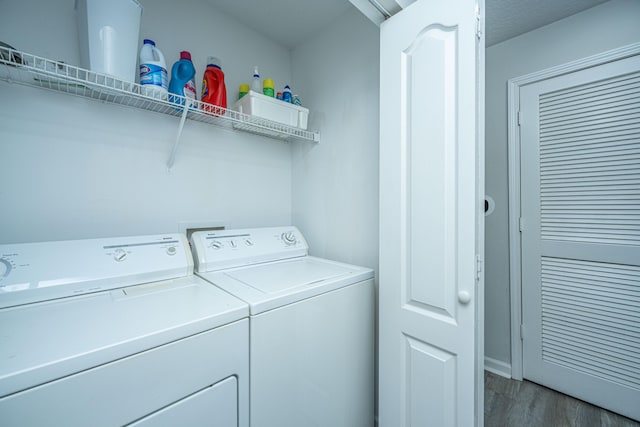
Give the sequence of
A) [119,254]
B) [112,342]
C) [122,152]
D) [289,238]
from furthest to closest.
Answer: [289,238] < [122,152] < [119,254] < [112,342]

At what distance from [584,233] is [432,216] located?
64.7 inches

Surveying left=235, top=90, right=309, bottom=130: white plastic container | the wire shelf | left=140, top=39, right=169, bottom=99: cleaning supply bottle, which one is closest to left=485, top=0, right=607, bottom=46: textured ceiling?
left=235, top=90, right=309, bottom=130: white plastic container

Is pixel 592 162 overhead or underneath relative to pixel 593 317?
overhead

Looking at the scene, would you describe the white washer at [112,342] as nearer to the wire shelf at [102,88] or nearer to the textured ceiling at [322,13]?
the wire shelf at [102,88]

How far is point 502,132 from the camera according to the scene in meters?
2.22

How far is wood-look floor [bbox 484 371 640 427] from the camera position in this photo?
169cm

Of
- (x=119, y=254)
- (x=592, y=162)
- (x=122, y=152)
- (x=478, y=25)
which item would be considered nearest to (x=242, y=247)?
(x=119, y=254)

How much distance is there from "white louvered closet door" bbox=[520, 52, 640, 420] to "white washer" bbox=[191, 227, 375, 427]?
62.1 inches

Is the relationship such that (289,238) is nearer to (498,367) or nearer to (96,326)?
(96,326)

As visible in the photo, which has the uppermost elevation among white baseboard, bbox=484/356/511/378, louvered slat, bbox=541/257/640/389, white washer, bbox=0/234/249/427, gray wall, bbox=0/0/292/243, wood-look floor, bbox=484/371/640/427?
gray wall, bbox=0/0/292/243

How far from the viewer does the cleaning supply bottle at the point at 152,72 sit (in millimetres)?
1250

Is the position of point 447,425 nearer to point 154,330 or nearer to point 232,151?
point 154,330

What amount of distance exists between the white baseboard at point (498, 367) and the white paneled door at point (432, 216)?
1.56m

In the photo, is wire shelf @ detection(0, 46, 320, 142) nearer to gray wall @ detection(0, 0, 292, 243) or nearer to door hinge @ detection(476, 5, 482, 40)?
gray wall @ detection(0, 0, 292, 243)
